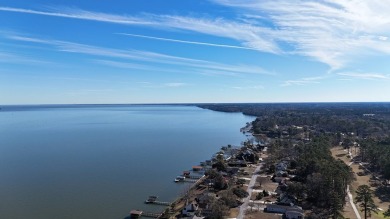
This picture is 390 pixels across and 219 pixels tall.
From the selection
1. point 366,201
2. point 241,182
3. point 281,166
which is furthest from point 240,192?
point 281,166

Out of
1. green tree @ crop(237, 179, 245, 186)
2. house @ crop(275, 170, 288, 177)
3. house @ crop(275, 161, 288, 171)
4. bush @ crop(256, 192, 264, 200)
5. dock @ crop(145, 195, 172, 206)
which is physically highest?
house @ crop(275, 161, 288, 171)

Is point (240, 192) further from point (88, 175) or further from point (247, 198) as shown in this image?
point (88, 175)

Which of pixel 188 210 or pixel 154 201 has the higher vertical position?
pixel 188 210

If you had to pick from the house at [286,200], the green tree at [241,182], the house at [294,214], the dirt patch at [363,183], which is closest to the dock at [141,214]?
the house at [294,214]

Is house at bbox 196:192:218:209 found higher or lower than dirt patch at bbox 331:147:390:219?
higher

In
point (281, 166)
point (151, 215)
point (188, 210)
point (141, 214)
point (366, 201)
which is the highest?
point (366, 201)

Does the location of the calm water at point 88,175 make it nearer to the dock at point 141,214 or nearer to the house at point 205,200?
the dock at point 141,214

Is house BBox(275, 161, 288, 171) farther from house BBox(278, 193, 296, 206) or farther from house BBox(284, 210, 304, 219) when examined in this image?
house BBox(284, 210, 304, 219)

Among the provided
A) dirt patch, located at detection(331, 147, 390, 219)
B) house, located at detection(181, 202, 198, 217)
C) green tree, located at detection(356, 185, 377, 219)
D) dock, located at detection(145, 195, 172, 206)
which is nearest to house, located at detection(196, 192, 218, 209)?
house, located at detection(181, 202, 198, 217)

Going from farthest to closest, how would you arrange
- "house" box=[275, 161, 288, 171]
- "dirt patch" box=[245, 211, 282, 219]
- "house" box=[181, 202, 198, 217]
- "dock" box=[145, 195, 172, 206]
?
"house" box=[275, 161, 288, 171], "dock" box=[145, 195, 172, 206], "house" box=[181, 202, 198, 217], "dirt patch" box=[245, 211, 282, 219]

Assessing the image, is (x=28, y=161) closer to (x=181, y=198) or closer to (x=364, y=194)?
(x=181, y=198)
